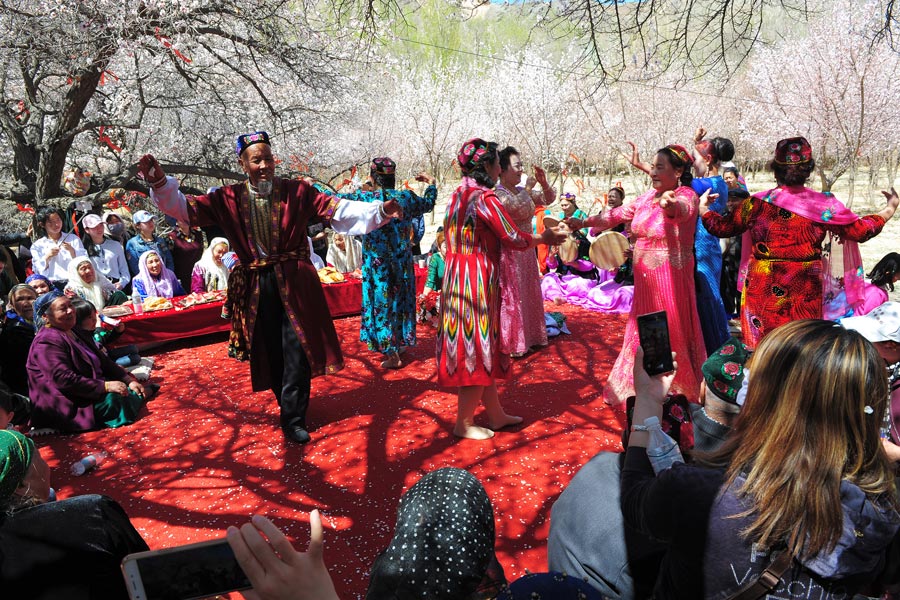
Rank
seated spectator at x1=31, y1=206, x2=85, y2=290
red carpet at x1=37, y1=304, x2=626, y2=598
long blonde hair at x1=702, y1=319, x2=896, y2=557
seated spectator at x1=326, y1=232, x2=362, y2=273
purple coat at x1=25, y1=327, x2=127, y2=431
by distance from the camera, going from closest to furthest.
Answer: long blonde hair at x1=702, y1=319, x2=896, y2=557
red carpet at x1=37, y1=304, x2=626, y2=598
purple coat at x1=25, y1=327, x2=127, y2=431
seated spectator at x1=31, y1=206, x2=85, y2=290
seated spectator at x1=326, y1=232, x2=362, y2=273

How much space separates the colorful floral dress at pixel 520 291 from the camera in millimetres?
5309

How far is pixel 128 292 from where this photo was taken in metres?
7.66

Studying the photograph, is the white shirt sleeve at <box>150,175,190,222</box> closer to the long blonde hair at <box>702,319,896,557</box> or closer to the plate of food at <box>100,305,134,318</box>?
the plate of food at <box>100,305,134,318</box>

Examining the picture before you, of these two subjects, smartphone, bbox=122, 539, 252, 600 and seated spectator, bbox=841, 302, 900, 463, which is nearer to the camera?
smartphone, bbox=122, 539, 252, 600

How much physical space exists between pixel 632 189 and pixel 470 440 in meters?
30.7

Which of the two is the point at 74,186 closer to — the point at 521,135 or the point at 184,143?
the point at 184,143

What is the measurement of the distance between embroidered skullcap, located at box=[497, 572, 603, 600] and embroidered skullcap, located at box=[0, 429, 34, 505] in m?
1.38

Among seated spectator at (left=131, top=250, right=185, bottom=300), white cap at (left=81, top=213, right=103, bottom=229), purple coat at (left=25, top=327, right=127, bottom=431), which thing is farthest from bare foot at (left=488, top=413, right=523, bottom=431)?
white cap at (left=81, top=213, right=103, bottom=229)

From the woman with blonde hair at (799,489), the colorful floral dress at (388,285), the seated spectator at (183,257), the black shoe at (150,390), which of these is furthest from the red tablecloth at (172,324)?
the woman with blonde hair at (799,489)

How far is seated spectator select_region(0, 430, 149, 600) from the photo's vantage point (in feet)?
5.28

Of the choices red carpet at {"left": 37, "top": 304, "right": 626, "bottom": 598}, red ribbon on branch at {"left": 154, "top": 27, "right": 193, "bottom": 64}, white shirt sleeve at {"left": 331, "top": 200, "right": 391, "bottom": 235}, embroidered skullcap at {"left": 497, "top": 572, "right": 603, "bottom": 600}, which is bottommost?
red carpet at {"left": 37, "top": 304, "right": 626, "bottom": 598}

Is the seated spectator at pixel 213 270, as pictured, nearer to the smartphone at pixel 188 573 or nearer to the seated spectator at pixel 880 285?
the seated spectator at pixel 880 285

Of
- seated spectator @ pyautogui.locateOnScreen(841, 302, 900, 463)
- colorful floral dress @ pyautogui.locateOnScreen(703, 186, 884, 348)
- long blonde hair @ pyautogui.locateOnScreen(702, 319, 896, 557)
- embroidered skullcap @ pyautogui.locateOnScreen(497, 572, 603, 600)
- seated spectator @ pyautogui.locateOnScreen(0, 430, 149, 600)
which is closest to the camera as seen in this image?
long blonde hair @ pyautogui.locateOnScreen(702, 319, 896, 557)

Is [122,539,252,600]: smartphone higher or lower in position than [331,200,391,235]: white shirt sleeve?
lower
